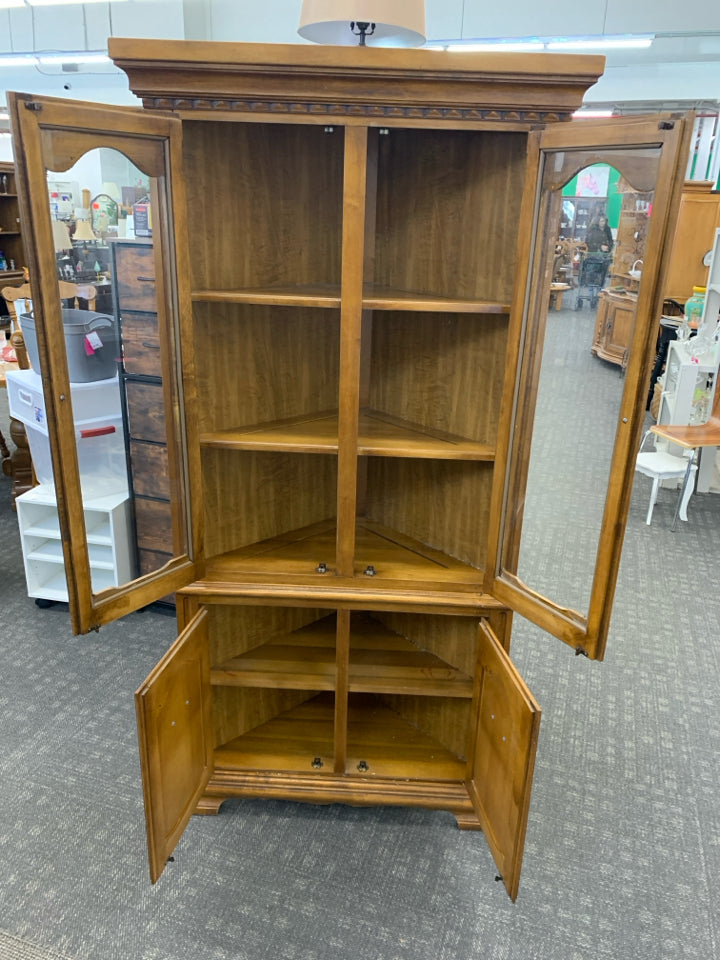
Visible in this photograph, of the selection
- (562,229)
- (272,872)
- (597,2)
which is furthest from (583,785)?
(597,2)

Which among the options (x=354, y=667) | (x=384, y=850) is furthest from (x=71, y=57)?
(x=384, y=850)

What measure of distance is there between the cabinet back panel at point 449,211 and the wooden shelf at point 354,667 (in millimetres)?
1159

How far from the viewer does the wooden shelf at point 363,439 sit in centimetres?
196

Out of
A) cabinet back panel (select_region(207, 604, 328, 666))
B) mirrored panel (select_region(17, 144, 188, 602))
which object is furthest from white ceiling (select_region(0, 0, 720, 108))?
cabinet back panel (select_region(207, 604, 328, 666))

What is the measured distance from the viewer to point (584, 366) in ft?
6.48

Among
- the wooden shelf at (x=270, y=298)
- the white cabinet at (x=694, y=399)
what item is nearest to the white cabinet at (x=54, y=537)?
the wooden shelf at (x=270, y=298)

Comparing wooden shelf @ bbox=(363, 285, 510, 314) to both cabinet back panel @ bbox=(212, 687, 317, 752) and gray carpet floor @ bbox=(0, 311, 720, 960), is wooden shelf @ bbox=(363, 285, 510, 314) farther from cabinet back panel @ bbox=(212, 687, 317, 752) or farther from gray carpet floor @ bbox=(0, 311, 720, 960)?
cabinet back panel @ bbox=(212, 687, 317, 752)

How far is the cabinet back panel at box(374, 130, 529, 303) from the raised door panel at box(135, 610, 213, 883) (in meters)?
1.21

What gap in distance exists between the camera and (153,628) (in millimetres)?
3350

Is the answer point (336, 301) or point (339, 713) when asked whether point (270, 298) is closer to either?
point (336, 301)

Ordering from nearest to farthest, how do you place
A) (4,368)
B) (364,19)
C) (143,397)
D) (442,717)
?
(364,19) < (442,717) < (143,397) < (4,368)

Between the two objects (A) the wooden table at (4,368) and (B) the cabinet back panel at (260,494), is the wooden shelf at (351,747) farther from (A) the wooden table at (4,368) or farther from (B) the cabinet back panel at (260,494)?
(A) the wooden table at (4,368)

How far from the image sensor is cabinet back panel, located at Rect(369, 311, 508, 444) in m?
2.03

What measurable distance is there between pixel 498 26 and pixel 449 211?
249 inches
